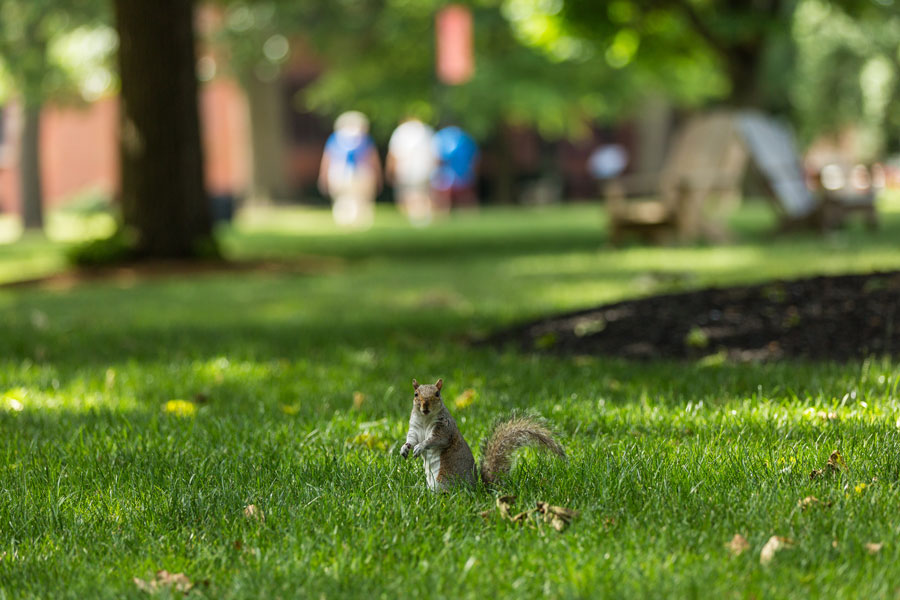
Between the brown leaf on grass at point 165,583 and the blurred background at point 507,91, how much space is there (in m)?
11.1

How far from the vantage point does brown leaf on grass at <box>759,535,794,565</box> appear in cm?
292

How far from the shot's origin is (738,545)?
9.89 feet

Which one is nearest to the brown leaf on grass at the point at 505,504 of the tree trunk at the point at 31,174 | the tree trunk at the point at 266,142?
the tree trunk at the point at 31,174

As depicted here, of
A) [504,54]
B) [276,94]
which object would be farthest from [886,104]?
[276,94]

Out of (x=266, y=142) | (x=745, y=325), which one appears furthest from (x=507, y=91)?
(x=745, y=325)

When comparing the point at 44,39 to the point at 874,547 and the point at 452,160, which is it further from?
the point at 874,547

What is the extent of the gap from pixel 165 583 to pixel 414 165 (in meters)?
21.4

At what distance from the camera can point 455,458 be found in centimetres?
346

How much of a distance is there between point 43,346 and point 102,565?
4.52 meters

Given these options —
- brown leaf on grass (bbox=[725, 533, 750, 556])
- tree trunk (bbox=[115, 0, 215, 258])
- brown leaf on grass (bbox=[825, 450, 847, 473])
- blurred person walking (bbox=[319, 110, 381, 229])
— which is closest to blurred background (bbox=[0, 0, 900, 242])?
tree trunk (bbox=[115, 0, 215, 258])

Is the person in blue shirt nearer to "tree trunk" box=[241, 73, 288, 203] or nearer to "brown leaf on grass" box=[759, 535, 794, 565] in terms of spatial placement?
"tree trunk" box=[241, 73, 288, 203]

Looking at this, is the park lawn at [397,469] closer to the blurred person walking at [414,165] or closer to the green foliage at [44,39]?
the blurred person walking at [414,165]

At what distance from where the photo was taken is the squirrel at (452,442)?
334 cm

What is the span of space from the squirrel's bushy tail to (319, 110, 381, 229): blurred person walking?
1889 centimetres
